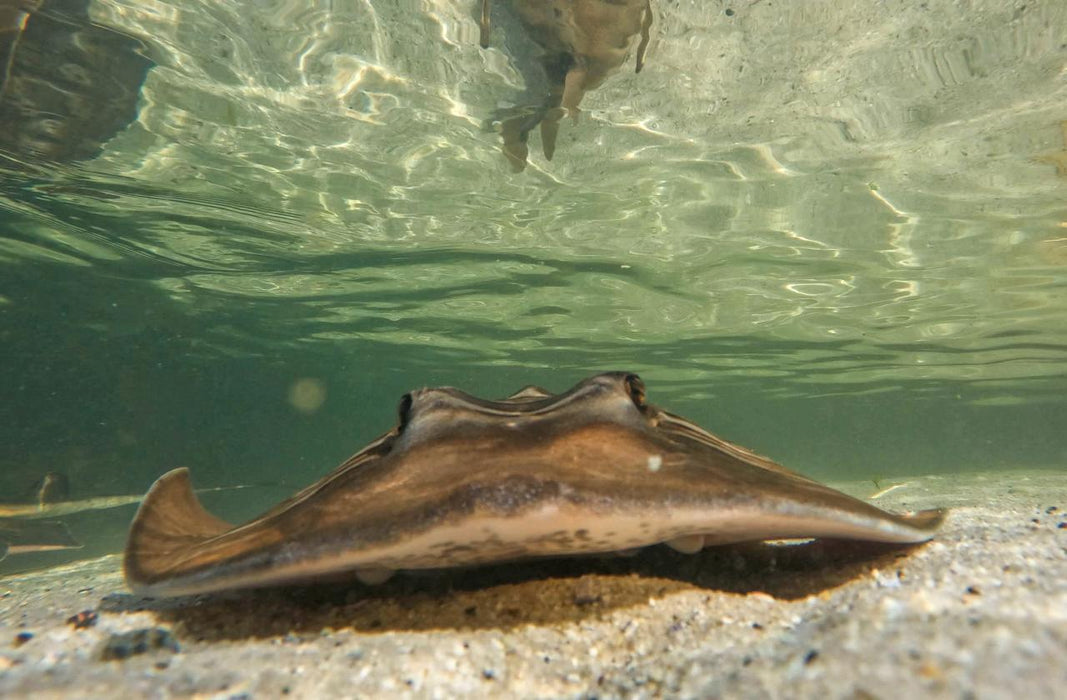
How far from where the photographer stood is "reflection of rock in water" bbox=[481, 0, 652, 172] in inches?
273

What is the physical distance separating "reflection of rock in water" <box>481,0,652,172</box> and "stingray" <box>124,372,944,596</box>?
6.40 meters

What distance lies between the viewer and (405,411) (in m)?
2.42

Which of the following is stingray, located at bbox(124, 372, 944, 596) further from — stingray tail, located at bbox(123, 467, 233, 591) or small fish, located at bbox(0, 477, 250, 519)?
small fish, located at bbox(0, 477, 250, 519)

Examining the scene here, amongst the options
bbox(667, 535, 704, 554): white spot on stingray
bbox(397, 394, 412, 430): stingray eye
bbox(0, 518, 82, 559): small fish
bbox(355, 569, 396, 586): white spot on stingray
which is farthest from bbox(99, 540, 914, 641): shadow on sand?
bbox(0, 518, 82, 559): small fish

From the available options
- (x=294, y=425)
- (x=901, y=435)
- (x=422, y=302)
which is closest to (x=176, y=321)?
(x=422, y=302)

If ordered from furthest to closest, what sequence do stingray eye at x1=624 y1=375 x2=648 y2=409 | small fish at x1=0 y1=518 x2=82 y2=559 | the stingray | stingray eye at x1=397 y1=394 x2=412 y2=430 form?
1. small fish at x1=0 y1=518 x2=82 y2=559
2. stingray eye at x1=624 y1=375 x2=648 y2=409
3. stingray eye at x1=397 y1=394 x2=412 y2=430
4. the stingray

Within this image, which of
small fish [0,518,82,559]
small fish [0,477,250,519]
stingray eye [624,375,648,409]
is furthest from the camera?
small fish [0,477,250,519]

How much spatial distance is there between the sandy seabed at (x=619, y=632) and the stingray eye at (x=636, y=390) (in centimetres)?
71

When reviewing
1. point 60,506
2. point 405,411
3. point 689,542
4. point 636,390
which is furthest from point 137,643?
point 60,506

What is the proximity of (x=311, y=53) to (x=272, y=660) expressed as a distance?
8.45 meters

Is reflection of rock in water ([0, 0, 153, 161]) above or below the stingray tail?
above

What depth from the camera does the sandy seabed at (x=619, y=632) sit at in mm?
1346

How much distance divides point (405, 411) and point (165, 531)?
1507 mm

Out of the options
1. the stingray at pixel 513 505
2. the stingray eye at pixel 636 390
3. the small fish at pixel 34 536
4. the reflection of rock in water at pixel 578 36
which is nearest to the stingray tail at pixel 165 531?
the stingray at pixel 513 505
